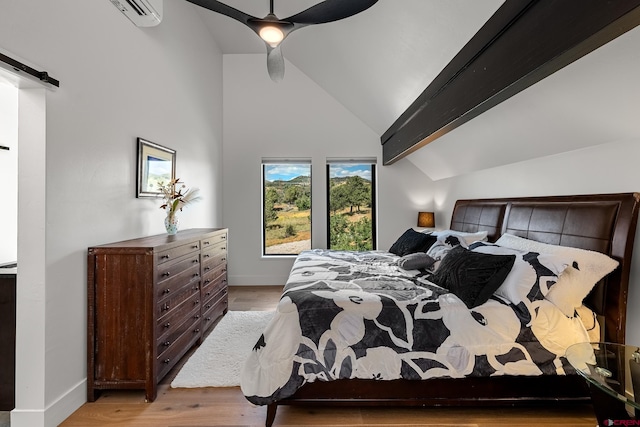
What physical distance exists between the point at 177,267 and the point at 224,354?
887mm

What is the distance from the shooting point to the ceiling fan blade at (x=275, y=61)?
2.43m

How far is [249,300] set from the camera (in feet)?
14.2

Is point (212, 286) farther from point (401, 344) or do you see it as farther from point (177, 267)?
point (401, 344)

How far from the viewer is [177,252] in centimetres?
252

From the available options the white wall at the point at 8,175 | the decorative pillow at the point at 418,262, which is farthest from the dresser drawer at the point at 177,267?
the decorative pillow at the point at 418,262

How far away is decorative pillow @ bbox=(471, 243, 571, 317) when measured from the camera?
1.90 meters

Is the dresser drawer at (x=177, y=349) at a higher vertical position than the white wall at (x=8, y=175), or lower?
lower

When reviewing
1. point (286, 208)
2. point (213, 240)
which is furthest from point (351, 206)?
point (213, 240)

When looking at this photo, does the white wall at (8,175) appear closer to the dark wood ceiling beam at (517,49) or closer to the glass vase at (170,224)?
the glass vase at (170,224)

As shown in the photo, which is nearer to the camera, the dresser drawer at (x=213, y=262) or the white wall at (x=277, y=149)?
the dresser drawer at (x=213, y=262)

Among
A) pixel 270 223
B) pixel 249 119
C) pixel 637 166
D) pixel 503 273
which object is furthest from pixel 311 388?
pixel 249 119

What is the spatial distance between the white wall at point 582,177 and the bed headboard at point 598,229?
0.27 ft

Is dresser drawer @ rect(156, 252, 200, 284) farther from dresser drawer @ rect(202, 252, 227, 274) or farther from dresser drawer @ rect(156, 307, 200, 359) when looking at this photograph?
dresser drawer @ rect(156, 307, 200, 359)

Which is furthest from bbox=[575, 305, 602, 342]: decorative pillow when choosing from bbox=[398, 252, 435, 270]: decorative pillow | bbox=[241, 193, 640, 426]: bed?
bbox=[398, 252, 435, 270]: decorative pillow
